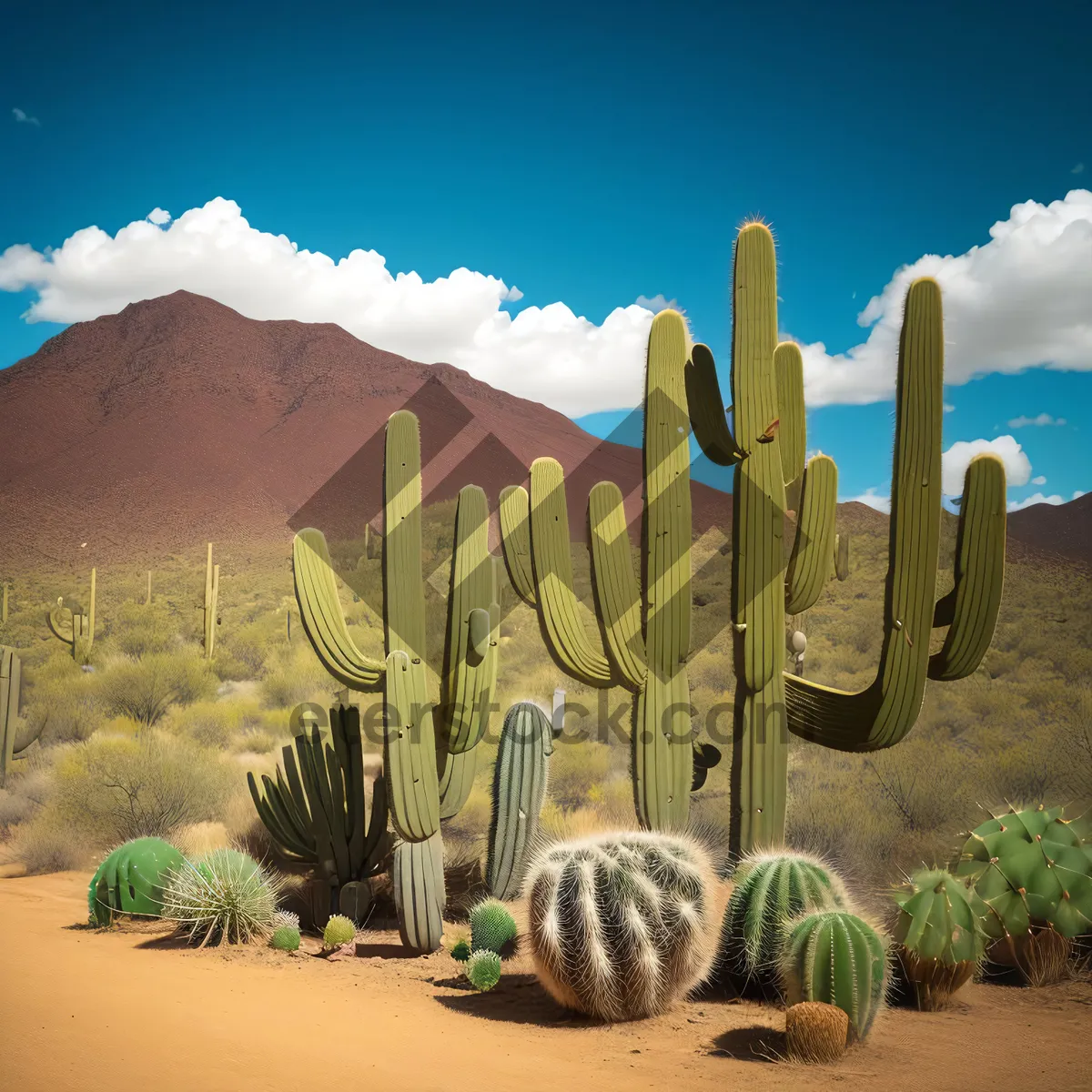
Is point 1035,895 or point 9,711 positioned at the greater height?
point 9,711

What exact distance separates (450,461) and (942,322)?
51077mm

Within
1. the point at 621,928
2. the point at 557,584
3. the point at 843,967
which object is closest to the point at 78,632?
the point at 557,584

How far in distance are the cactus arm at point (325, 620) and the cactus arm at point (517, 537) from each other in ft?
4.43

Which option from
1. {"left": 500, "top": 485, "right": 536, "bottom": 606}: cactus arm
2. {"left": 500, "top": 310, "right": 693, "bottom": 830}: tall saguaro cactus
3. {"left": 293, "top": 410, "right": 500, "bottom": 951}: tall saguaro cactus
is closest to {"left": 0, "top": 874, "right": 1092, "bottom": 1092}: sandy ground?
{"left": 293, "top": 410, "right": 500, "bottom": 951}: tall saguaro cactus

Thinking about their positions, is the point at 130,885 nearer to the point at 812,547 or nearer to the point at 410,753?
the point at 410,753

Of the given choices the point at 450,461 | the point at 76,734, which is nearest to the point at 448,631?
the point at 76,734

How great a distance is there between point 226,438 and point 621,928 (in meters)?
55.4

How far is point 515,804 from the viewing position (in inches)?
306

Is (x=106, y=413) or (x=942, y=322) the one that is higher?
(x=106, y=413)

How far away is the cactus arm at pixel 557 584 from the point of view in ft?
21.8

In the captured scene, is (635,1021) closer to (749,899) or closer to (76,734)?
(749,899)

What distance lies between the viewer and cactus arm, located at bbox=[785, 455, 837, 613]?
630 cm

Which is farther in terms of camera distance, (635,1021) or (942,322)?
(942,322)

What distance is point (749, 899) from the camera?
208 inches
